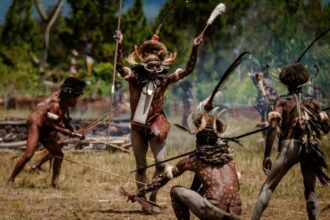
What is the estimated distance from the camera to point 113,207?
8078mm

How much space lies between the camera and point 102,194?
9.23 metres

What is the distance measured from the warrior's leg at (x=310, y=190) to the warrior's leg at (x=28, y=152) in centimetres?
473

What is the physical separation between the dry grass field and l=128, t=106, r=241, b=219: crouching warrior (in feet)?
5.96

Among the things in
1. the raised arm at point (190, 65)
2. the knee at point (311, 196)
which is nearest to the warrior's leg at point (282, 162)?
the knee at point (311, 196)

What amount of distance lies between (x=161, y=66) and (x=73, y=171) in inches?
161

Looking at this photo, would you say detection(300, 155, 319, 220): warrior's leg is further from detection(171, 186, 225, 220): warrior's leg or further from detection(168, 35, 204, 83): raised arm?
detection(168, 35, 204, 83): raised arm

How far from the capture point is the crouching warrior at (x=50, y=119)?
950cm

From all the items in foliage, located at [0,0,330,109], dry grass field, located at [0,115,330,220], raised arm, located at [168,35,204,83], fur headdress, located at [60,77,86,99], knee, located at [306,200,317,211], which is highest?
foliage, located at [0,0,330,109]

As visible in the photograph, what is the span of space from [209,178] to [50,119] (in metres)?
4.62

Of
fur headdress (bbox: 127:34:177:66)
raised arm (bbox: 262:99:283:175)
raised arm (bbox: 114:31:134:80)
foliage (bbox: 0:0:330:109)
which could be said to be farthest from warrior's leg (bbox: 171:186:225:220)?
foliage (bbox: 0:0:330:109)

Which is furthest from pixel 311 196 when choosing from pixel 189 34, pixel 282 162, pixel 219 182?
pixel 189 34

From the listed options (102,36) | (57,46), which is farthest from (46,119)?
(57,46)

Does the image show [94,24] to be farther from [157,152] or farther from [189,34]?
[157,152]

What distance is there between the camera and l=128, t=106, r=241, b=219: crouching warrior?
540 centimetres
